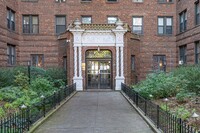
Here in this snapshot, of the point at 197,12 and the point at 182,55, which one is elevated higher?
the point at 197,12

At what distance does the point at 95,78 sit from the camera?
26125mm

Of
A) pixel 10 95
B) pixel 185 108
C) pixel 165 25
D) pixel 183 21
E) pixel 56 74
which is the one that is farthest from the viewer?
pixel 165 25

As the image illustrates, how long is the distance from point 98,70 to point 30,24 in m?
9.24

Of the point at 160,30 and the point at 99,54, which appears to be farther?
the point at 160,30

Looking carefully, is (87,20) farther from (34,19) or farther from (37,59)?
(37,59)

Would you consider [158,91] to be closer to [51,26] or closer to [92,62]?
[92,62]

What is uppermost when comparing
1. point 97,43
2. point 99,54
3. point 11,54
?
point 97,43

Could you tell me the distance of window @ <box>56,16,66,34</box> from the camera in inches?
1175

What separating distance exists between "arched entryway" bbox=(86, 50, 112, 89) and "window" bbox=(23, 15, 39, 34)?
7.24 meters

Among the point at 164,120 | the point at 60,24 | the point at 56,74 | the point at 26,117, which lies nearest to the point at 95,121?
the point at 164,120

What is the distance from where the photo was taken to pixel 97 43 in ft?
83.5

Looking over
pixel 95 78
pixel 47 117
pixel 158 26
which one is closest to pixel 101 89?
pixel 95 78

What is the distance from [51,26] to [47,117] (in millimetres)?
19412

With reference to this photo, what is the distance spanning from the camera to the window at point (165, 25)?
3058 cm
